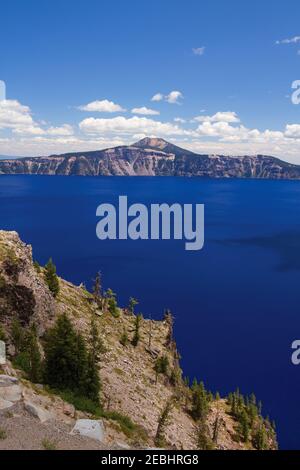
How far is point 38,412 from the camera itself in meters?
31.6

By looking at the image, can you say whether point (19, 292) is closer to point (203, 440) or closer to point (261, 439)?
point (203, 440)

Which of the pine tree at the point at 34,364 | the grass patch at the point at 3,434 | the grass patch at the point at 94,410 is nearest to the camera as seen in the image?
the grass patch at the point at 3,434

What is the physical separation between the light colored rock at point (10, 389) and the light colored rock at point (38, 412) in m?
1.52

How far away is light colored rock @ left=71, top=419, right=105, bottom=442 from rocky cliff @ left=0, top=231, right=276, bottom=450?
110 mm

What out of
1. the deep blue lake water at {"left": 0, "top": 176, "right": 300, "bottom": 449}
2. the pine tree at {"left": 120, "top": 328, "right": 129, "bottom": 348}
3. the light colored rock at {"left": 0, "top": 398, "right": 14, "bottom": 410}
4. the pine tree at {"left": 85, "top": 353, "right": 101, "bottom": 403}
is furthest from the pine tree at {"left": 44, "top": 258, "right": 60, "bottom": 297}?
the light colored rock at {"left": 0, "top": 398, "right": 14, "bottom": 410}

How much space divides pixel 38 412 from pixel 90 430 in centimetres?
472

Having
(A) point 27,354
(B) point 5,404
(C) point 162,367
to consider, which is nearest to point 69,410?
(B) point 5,404

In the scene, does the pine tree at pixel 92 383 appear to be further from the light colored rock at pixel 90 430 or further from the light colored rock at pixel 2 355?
the light colored rock at pixel 90 430

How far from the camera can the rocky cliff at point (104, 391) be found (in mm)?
29859

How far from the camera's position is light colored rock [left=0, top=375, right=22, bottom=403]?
3309cm

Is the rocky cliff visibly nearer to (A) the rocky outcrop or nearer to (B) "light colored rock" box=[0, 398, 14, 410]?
(B) "light colored rock" box=[0, 398, 14, 410]

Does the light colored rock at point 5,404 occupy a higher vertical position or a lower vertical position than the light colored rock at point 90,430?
higher

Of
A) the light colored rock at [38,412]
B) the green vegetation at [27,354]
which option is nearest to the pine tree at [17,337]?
the green vegetation at [27,354]
